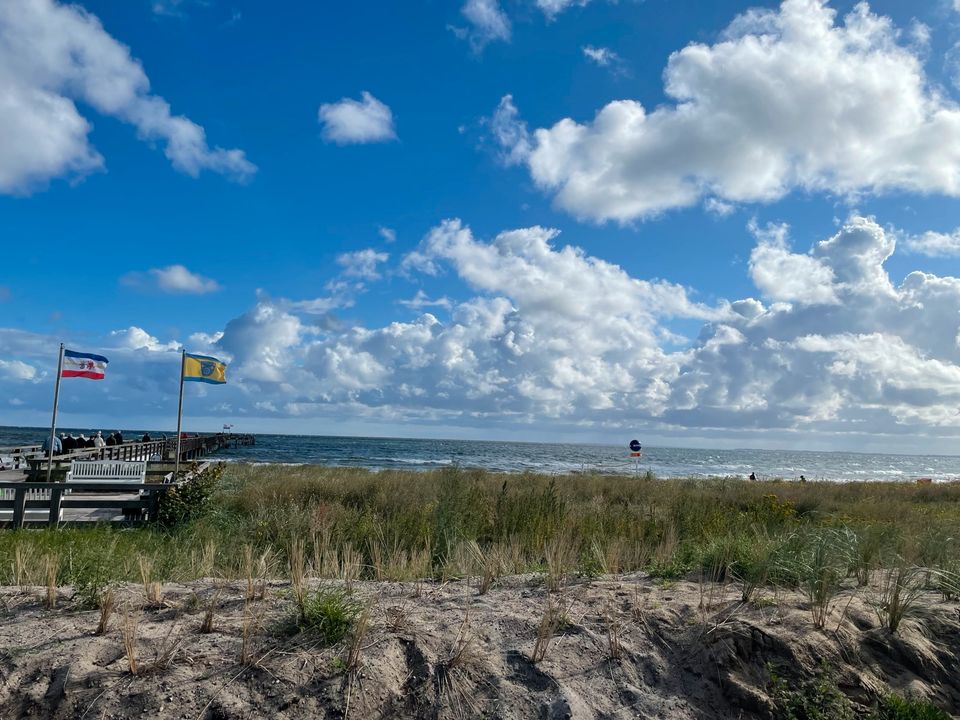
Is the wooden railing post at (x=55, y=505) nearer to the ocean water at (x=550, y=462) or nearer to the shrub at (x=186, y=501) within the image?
the shrub at (x=186, y=501)

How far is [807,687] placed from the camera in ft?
14.4

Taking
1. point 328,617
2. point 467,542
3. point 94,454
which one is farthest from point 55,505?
point 94,454

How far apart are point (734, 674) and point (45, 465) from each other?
67.7 feet

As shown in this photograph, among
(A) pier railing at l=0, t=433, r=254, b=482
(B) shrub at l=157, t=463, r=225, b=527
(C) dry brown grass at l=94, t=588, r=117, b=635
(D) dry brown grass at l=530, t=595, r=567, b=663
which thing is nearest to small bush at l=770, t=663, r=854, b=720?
(D) dry brown grass at l=530, t=595, r=567, b=663

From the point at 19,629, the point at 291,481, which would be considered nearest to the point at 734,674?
the point at 19,629

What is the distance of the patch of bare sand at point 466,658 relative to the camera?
389 cm

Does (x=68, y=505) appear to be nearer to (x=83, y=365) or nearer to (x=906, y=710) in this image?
(x=83, y=365)

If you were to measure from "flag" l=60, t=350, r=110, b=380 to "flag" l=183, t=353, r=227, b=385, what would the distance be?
9.06 feet

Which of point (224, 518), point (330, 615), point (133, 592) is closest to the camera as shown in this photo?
point (330, 615)

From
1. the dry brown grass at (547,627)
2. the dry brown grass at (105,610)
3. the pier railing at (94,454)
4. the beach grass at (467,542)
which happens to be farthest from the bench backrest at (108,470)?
the dry brown grass at (547,627)

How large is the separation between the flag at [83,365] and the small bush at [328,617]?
1694 centimetres

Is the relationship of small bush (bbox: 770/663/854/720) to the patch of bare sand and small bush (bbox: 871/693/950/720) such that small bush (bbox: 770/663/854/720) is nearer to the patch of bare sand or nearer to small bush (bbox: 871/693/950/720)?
the patch of bare sand

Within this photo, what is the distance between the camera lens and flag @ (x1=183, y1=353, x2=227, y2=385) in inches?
722

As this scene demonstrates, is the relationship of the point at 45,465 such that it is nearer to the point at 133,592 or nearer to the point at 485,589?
the point at 133,592
